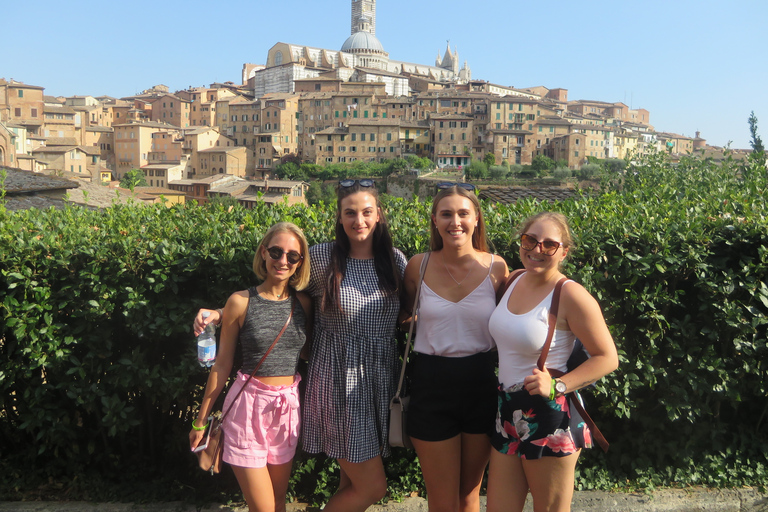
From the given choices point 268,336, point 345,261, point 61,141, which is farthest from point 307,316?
point 61,141

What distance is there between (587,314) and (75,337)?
2688mm

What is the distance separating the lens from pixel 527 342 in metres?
2.59

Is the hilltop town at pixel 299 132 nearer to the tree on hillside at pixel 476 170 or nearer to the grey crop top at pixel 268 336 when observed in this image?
the tree on hillside at pixel 476 170

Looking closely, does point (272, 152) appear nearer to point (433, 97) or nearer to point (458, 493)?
point (433, 97)

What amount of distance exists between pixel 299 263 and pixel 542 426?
1.30 m

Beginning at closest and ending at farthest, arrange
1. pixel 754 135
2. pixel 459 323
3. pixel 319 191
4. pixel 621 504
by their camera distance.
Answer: pixel 459 323 → pixel 621 504 → pixel 754 135 → pixel 319 191

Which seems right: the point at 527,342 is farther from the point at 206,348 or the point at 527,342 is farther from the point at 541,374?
the point at 206,348

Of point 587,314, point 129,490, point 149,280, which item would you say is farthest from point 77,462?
point 587,314

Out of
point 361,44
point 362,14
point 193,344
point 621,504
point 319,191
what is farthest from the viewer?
point 362,14

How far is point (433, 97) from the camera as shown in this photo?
257 feet

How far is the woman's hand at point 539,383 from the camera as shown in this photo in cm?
250

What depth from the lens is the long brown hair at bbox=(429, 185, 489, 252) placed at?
2936mm

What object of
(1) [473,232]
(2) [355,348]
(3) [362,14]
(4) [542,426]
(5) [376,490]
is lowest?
(5) [376,490]

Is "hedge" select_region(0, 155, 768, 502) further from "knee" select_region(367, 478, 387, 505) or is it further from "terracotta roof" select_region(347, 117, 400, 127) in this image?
"terracotta roof" select_region(347, 117, 400, 127)
